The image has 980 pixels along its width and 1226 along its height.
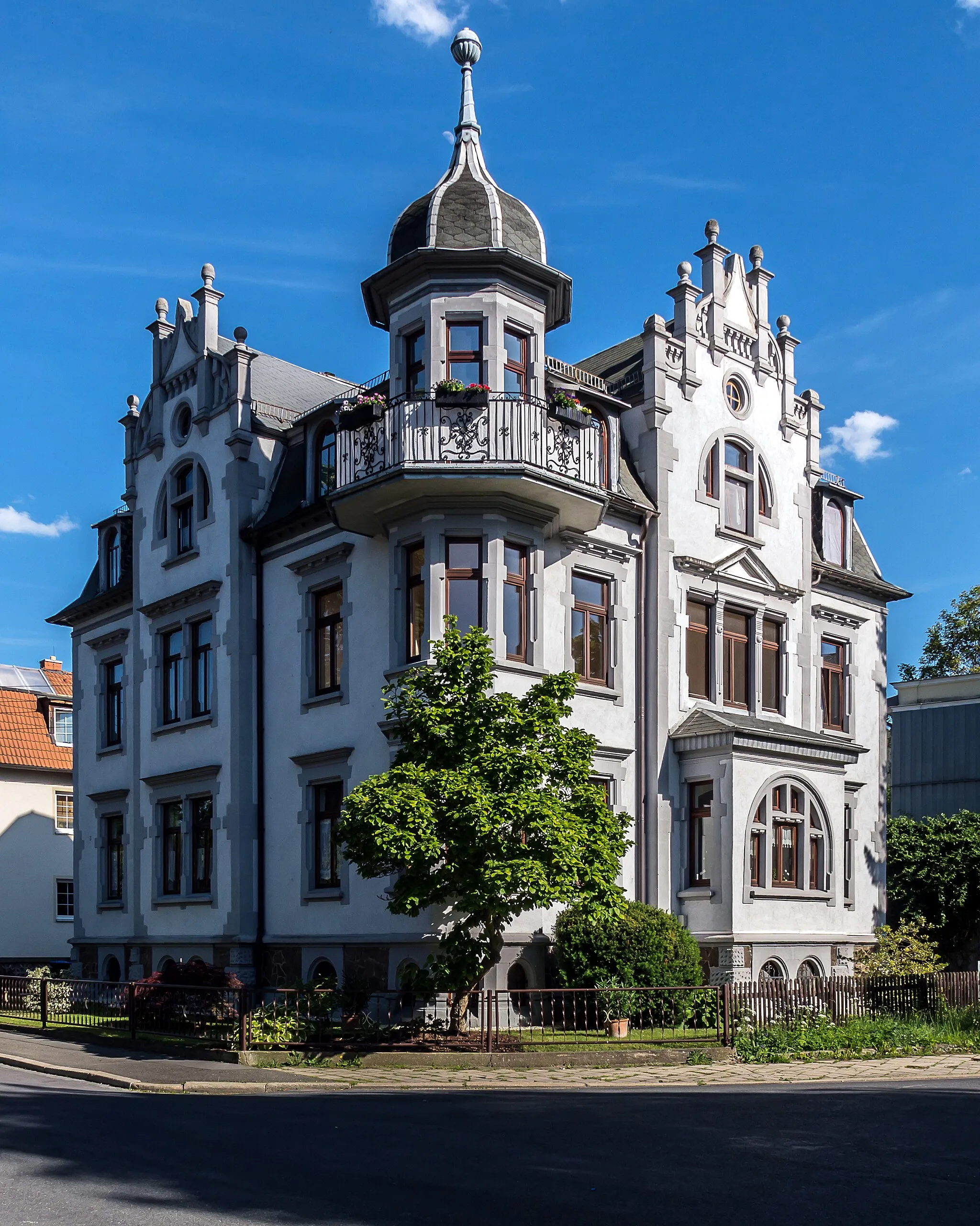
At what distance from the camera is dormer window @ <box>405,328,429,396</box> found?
24.4m

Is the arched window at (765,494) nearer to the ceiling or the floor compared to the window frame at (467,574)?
nearer to the ceiling

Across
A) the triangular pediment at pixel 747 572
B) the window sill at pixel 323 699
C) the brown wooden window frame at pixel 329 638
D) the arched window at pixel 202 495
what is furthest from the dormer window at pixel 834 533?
the arched window at pixel 202 495

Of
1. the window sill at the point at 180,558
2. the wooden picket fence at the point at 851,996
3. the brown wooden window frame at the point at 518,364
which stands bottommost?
the wooden picket fence at the point at 851,996

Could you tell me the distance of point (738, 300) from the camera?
99.4ft

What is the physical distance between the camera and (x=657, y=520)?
89.2 feet

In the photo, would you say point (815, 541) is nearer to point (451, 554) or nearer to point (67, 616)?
point (451, 554)

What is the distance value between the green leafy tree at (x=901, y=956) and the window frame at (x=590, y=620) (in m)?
7.55

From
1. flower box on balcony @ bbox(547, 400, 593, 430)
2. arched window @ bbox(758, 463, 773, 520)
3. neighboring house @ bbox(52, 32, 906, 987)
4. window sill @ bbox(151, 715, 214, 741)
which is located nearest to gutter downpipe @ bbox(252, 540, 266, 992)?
neighboring house @ bbox(52, 32, 906, 987)

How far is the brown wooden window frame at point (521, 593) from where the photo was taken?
954 inches

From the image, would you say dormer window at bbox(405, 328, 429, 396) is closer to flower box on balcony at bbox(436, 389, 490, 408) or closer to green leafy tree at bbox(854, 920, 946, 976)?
flower box on balcony at bbox(436, 389, 490, 408)

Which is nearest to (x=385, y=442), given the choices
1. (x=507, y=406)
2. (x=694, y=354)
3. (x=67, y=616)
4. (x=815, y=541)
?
(x=507, y=406)

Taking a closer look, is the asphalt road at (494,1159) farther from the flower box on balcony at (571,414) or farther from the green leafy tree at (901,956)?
the flower box on balcony at (571,414)

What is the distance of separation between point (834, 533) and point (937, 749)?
1087 centimetres

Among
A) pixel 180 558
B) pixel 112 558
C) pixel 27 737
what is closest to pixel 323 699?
pixel 180 558
